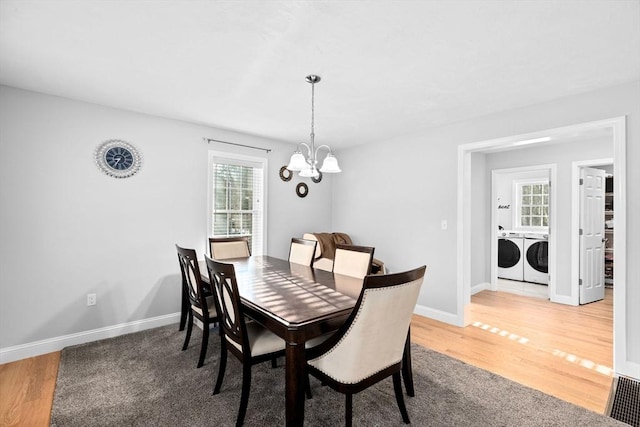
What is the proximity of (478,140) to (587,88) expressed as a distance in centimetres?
99

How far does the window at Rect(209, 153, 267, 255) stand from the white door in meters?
4.59

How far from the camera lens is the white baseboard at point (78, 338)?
8.66 feet

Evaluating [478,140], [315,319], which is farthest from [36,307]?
[478,140]

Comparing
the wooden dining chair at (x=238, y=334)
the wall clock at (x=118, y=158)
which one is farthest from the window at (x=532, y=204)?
the wall clock at (x=118, y=158)

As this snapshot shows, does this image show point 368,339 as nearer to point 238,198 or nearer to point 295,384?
point 295,384

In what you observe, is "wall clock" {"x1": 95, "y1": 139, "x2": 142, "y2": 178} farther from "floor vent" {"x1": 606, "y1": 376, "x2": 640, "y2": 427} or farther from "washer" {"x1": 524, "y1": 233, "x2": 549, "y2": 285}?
"washer" {"x1": 524, "y1": 233, "x2": 549, "y2": 285}

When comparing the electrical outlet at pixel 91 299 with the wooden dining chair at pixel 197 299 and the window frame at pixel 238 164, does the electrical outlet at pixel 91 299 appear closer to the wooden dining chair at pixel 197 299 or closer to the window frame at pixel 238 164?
the wooden dining chair at pixel 197 299

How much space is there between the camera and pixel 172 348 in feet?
9.33

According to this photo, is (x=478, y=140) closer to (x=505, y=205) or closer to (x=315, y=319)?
(x=315, y=319)

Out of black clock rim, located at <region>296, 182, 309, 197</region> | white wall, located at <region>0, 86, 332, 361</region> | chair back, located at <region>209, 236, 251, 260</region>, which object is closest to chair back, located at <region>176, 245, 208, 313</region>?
chair back, located at <region>209, 236, 251, 260</region>

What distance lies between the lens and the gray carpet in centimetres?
187

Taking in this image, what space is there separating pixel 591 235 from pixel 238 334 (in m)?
5.17

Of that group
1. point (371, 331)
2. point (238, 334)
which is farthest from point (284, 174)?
point (371, 331)

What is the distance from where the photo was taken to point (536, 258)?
216 inches
